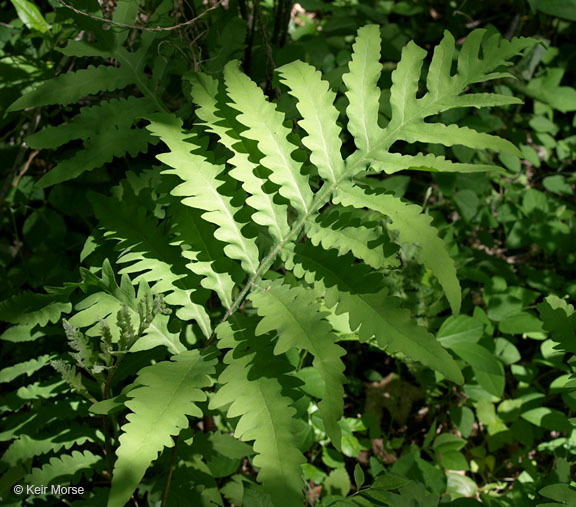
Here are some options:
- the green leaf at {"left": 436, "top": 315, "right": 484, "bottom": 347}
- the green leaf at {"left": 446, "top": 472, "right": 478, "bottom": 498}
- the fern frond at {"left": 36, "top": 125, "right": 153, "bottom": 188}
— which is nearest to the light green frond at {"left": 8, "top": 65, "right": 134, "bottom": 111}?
the fern frond at {"left": 36, "top": 125, "right": 153, "bottom": 188}

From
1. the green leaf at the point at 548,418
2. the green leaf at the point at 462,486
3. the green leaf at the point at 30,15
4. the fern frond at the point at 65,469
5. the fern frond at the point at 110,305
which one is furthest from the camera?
the green leaf at the point at 30,15

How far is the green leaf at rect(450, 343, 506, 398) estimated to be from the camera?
7.57 feet

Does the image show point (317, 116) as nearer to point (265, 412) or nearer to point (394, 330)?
point (394, 330)

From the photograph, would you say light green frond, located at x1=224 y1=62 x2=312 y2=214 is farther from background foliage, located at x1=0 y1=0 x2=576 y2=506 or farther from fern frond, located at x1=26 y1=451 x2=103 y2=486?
fern frond, located at x1=26 y1=451 x2=103 y2=486

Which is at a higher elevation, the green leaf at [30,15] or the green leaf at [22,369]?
the green leaf at [30,15]

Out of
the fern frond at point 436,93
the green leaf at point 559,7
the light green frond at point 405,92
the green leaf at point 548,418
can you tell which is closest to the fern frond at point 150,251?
the fern frond at point 436,93

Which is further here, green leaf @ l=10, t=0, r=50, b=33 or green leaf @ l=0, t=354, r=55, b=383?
green leaf @ l=10, t=0, r=50, b=33

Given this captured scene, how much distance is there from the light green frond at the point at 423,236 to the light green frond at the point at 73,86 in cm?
118

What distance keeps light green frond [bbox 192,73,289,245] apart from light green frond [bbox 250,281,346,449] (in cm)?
24

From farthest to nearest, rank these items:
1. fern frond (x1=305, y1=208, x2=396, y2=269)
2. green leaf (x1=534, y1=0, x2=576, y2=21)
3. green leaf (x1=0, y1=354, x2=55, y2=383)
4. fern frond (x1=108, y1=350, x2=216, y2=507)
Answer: green leaf (x1=534, y1=0, x2=576, y2=21)
green leaf (x1=0, y1=354, x2=55, y2=383)
fern frond (x1=305, y1=208, x2=396, y2=269)
fern frond (x1=108, y1=350, x2=216, y2=507)

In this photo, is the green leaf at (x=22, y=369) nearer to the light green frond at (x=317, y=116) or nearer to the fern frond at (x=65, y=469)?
the fern frond at (x=65, y=469)

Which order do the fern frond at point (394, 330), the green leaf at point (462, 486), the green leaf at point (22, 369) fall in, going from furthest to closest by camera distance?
the green leaf at point (462, 486), the green leaf at point (22, 369), the fern frond at point (394, 330)

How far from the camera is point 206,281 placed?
176 cm

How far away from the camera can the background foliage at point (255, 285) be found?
148 cm
